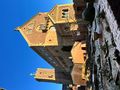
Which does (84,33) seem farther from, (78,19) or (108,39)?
(108,39)

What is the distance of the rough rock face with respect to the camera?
66.7 feet

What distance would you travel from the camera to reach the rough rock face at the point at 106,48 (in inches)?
800

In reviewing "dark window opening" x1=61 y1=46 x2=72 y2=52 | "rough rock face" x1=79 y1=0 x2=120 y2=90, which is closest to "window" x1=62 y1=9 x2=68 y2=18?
"dark window opening" x1=61 y1=46 x2=72 y2=52

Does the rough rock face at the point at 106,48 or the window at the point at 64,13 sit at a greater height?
the window at the point at 64,13

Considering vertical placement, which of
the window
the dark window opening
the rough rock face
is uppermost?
the window

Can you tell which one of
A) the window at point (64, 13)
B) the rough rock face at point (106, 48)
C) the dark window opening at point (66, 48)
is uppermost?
the window at point (64, 13)

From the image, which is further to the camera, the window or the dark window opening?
the dark window opening

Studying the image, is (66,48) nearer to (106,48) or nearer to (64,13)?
(64,13)

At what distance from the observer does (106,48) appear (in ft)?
83.9

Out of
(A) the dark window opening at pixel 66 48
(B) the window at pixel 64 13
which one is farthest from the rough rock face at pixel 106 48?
(A) the dark window opening at pixel 66 48

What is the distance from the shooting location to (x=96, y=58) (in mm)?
30156

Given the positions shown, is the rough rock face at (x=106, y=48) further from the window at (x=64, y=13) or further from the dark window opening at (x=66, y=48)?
the dark window opening at (x=66, y=48)

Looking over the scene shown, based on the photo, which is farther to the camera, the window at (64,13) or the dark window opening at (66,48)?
the dark window opening at (66,48)

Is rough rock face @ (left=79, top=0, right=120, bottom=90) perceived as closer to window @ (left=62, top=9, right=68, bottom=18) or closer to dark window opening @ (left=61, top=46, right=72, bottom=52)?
window @ (left=62, top=9, right=68, bottom=18)
